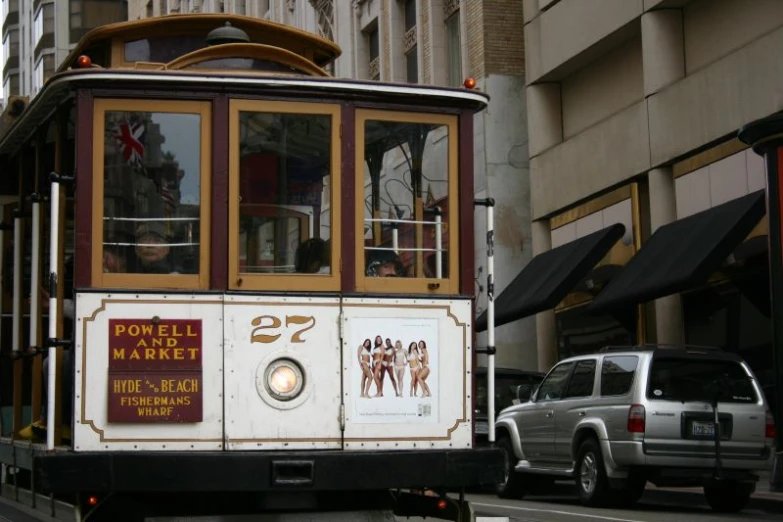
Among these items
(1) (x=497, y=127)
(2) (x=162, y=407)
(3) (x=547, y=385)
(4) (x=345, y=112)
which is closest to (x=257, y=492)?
(2) (x=162, y=407)

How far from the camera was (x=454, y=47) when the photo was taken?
102 ft

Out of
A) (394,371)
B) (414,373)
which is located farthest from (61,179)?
(414,373)

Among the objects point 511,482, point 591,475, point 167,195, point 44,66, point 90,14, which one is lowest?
point 511,482

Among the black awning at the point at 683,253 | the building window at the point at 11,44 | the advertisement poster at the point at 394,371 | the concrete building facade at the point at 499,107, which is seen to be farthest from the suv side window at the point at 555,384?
the building window at the point at 11,44

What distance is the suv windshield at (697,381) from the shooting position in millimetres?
15625

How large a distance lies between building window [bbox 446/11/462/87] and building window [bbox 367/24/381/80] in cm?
373

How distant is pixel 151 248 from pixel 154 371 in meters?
0.72

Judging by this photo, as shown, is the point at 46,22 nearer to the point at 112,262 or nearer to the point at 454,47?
the point at 454,47

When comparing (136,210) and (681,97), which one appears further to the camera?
(681,97)

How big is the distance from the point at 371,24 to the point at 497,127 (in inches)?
283

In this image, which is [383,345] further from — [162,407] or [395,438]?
[162,407]

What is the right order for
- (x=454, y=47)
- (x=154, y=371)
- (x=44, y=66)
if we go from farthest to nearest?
(x=44, y=66), (x=454, y=47), (x=154, y=371)

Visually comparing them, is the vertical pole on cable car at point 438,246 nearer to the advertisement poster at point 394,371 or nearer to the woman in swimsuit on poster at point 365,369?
the advertisement poster at point 394,371

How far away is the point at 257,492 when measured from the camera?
848 cm
